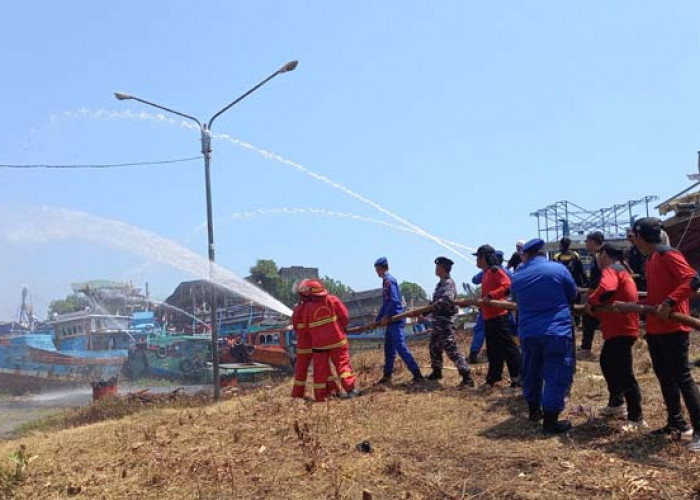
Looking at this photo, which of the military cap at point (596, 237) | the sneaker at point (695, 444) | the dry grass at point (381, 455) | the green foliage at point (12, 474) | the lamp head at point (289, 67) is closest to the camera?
the dry grass at point (381, 455)

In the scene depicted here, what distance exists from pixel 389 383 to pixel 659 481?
515cm

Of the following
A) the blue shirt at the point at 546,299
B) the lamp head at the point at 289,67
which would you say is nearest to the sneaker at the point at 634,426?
the blue shirt at the point at 546,299

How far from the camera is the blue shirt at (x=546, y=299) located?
597cm

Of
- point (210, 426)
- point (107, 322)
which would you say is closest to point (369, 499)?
point (210, 426)

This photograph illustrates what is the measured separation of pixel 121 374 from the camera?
3281cm

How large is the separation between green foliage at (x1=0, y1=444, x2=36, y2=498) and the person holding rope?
4823mm

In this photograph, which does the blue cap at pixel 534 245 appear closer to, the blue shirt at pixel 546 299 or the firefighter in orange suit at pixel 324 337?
the blue shirt at pixel 546 299

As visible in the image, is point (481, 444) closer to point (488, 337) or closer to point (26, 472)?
point (488, 337)

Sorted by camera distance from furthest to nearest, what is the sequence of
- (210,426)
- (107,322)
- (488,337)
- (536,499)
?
(107,322) < (488,337) < (210,426) < (536,499)

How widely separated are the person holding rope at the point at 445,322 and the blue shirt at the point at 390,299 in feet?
2.01

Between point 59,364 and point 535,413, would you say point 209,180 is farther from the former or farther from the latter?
point 59,364

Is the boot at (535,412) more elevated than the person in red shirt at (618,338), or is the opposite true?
the person in red shirt at (618,338)

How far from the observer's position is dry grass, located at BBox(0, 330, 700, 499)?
4.64 meters

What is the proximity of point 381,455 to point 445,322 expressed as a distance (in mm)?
3282
